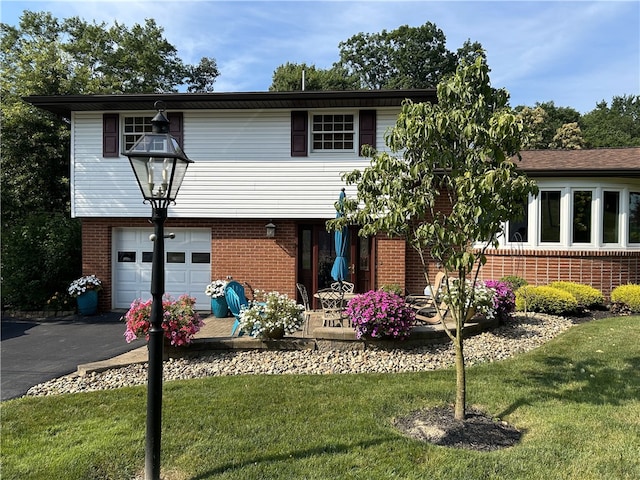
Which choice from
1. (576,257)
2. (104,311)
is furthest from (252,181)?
(576,257)

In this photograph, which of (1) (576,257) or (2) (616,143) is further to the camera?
(2) (616,143)

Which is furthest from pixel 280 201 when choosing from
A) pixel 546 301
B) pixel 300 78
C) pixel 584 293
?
pixel 300 78

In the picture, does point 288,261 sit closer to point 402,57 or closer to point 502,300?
point 502,300

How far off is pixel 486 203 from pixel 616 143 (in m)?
42.6

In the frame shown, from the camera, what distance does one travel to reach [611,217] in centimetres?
1105

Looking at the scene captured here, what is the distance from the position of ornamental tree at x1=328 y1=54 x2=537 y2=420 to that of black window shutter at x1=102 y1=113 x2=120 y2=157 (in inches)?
367

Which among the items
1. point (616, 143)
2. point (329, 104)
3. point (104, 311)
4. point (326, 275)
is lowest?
point (104, 311)

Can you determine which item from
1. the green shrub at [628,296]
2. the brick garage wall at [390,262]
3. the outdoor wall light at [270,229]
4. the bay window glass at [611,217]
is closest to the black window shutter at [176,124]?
the outdoor wall light at [270,229]

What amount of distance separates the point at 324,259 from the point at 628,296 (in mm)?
7143

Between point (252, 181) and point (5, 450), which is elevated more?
point (252, 181)

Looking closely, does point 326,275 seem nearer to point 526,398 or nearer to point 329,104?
point 329,104

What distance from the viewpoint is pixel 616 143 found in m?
37.5

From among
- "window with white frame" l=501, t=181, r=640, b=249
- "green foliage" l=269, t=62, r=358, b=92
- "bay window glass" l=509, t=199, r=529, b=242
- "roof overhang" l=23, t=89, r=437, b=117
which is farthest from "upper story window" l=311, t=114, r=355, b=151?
"green foliage" l=269, t=62, r=358, b=92

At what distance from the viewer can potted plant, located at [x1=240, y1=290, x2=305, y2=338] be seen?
675cm
